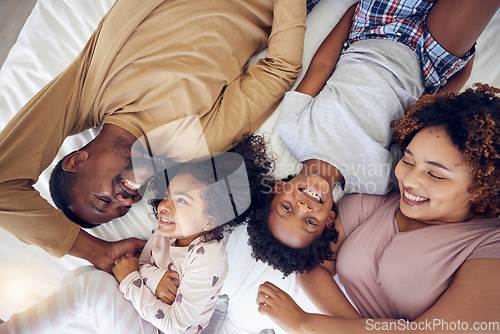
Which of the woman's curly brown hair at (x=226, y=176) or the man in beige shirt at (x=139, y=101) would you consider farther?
the woman's curly brown hair at (x=226, y=176)

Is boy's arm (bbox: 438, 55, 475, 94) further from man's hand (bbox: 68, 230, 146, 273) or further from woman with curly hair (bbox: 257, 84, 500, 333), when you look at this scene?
man's hand (bbox: 68, 230, 146, 273)

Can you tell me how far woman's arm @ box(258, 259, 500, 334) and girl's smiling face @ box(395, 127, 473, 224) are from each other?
0.15m

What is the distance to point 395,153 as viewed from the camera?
104cm

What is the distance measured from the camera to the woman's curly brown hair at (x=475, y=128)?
2.63 ft

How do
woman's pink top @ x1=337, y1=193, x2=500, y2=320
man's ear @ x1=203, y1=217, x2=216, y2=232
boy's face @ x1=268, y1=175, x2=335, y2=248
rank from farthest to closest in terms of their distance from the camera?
1. man's ear @ x1=203, y1=217, x2=216, y2=232
2. boy's face @ x1=268, y1=175, x2=335, y2=248
3. woman's pink top @ x1=337, y1=193, x2=500, y2=320

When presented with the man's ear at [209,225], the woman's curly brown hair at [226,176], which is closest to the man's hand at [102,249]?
the woman's curly brown hair at [226,176]

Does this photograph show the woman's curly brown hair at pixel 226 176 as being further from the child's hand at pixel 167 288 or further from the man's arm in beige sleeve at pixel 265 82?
the child's hand at pixel 167 288

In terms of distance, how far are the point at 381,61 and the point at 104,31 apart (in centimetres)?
89

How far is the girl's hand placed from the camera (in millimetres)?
864

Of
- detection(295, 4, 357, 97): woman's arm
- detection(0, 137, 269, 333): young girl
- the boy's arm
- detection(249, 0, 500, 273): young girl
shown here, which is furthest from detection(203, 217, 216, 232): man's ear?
Answer: the boy's arm

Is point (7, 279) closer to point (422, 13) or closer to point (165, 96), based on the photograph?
point (165, 96)

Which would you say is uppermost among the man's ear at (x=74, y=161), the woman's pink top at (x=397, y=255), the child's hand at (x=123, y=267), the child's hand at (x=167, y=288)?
the man's ear at (x=74, y=161)

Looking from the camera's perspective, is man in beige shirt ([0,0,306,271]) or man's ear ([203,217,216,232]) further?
man's ear ([203,217,216,232])

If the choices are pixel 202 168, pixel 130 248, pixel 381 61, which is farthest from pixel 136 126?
pixel 381 61
